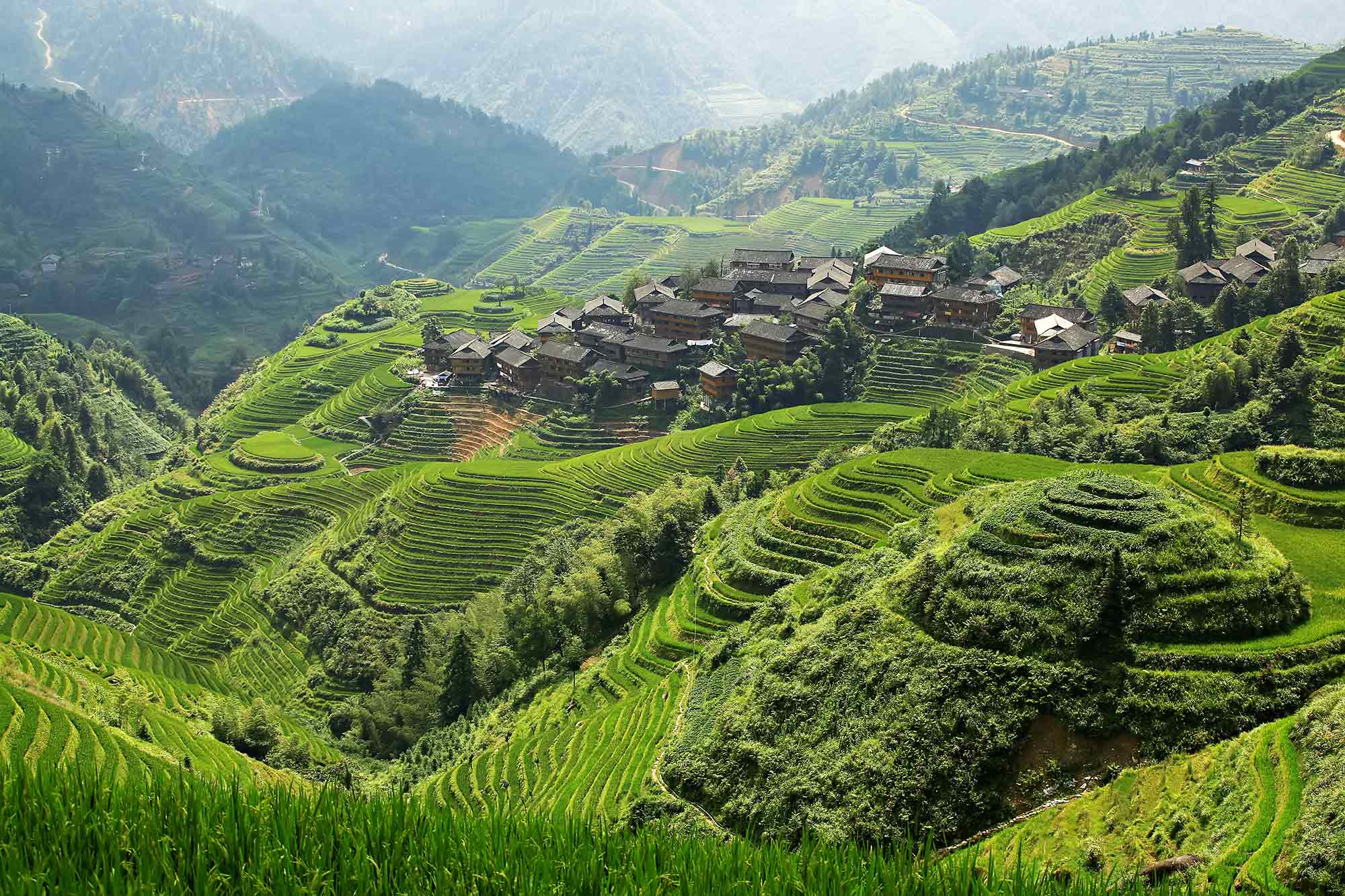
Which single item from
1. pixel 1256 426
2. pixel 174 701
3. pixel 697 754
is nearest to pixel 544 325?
pixel 174 701

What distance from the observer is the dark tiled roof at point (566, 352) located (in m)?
62.6

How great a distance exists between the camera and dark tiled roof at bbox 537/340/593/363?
62.6m

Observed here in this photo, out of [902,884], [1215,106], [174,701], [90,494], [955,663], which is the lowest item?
[90,494]

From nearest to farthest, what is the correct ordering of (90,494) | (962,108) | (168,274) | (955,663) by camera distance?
→ (955,663) → (90,494) → (168,274) → (962,108)

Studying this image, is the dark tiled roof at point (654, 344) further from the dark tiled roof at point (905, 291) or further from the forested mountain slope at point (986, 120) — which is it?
the forested mountain slope at point (986, 120)

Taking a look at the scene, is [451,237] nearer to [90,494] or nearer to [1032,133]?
[1032,133]

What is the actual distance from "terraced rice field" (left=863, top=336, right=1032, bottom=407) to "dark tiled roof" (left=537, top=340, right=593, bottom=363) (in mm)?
14697

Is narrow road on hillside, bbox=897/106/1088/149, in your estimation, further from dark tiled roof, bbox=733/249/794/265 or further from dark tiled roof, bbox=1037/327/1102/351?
dark tiled roof, bbox=1037/327/1102/351

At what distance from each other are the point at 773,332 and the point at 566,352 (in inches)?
427

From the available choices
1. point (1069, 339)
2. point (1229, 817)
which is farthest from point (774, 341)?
point (1229, 817)

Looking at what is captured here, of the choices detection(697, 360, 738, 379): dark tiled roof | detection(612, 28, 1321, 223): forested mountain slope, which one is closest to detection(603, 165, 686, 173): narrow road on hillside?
detection(612, 28, 1321, 223): forested mountain slope

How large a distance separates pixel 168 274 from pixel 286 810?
12135 centimetres

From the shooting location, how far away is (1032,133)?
136 metres

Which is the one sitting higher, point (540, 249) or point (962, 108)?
point (962, 108)
